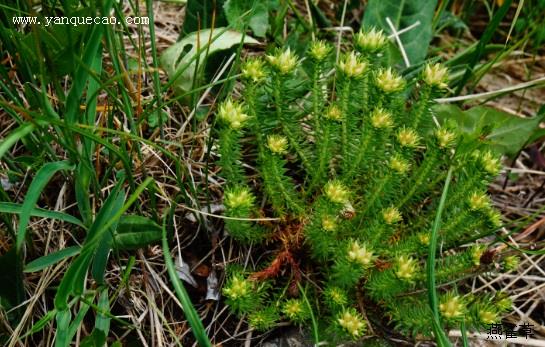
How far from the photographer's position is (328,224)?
1.51m

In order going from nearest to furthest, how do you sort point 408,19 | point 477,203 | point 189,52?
point 477,203
point 189,52
point 408,19

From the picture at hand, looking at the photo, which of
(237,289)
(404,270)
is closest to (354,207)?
(404,270)

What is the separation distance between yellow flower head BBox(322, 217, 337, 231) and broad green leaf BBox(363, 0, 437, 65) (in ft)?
3.18

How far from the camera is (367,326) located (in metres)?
1.68

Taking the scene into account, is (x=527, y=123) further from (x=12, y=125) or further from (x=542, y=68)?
(x=12, y=125)

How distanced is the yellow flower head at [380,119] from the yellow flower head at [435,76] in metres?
0.14

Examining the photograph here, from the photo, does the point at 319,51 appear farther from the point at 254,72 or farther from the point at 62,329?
the point at 62,329

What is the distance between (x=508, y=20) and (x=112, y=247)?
2074 mm

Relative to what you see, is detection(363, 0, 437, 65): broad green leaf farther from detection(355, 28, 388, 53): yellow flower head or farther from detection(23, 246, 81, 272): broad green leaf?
detection(23, 246, 81, 272): broad green leaf

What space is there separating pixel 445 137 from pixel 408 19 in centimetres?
95

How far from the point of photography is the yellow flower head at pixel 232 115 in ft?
4.82

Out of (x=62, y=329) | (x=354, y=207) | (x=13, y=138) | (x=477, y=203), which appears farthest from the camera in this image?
(x=354, y=207)

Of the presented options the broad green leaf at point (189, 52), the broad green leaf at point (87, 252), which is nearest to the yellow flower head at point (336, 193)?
the broad green leaf at point (87, 252)

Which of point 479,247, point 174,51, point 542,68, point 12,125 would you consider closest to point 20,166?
point 12,125
